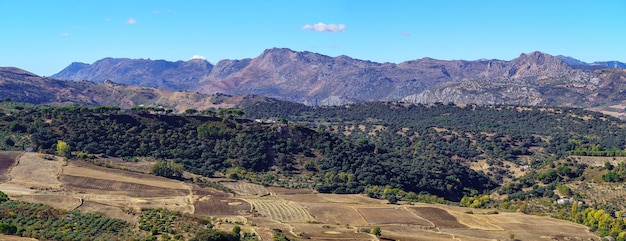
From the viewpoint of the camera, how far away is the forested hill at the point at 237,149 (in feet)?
482

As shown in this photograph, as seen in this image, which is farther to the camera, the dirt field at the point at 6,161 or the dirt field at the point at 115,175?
the dirt field at the point at 115,175

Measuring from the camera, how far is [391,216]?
106688 millimetres

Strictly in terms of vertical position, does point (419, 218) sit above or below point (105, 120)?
below

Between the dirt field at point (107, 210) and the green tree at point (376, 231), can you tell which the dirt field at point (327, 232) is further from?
the dirt field at point (107, 210)

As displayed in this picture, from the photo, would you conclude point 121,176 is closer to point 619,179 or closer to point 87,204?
point 87,204

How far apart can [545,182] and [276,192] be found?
77.3m

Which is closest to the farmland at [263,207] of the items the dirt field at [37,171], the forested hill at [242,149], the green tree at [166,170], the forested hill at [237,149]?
the dirt field at [37,171]

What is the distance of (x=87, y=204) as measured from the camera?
3720 inches

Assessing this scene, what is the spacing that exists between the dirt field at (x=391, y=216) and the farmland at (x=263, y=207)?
0.61 ft

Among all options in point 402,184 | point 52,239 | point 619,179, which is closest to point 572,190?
point 619,179

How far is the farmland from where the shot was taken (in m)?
92.0

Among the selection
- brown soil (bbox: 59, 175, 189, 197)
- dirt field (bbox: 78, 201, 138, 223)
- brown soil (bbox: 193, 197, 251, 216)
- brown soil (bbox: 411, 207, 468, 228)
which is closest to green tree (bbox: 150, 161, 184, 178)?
→ brown soil (bbox: 59, 175, 189, 197)

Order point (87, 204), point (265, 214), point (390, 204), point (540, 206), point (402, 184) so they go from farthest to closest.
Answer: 1. point (402, 184)
2. point (540, 206)
3. point (390, 204)
4. point (265, 214)
5. point (87, 204)

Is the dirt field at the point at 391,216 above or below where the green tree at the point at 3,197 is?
below
